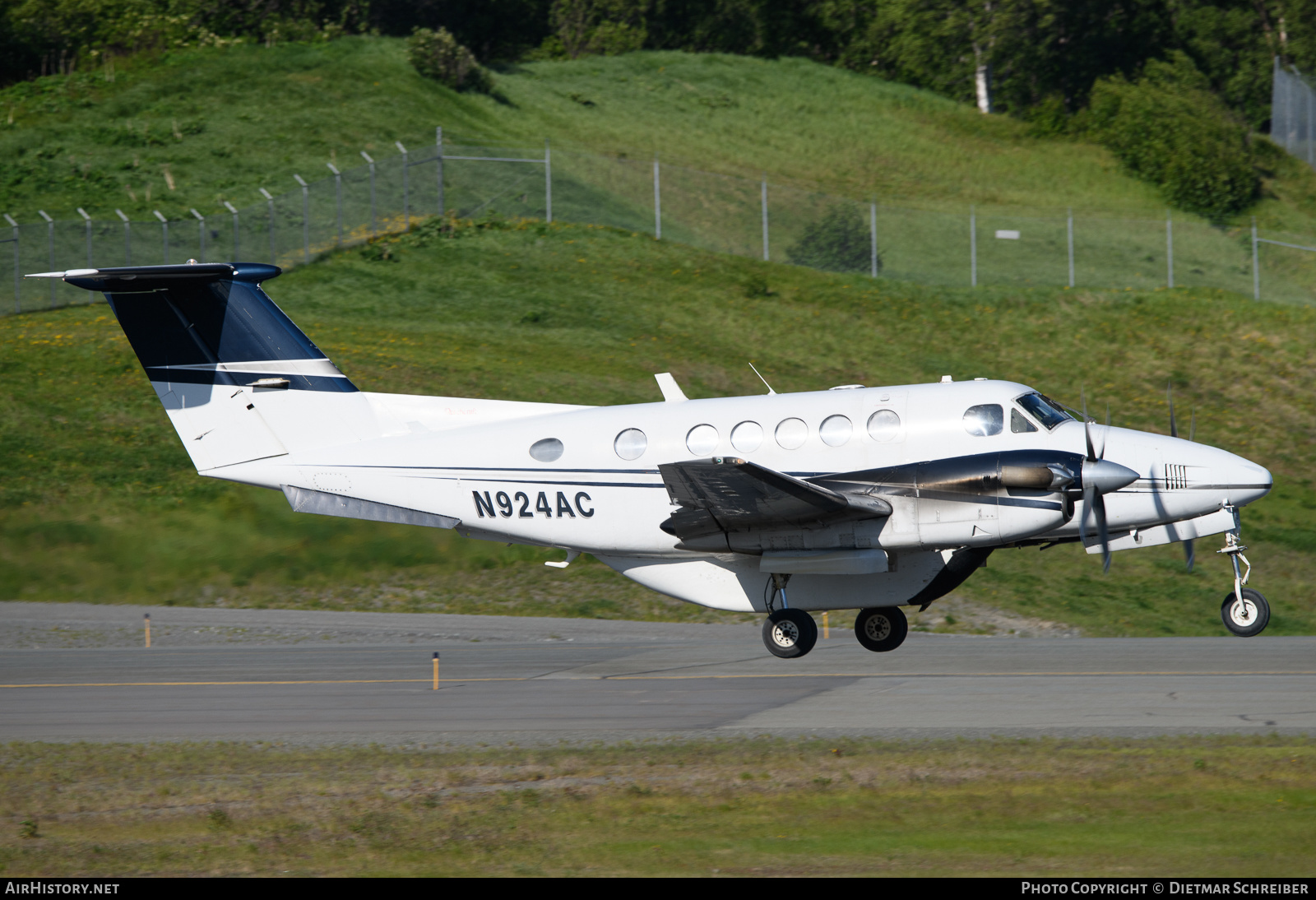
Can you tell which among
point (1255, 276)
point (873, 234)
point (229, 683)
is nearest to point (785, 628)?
point (229, 683)

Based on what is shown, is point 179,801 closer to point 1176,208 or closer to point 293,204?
point 293,204

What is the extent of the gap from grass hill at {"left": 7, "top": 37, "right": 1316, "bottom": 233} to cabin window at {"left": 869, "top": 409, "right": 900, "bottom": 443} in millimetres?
41849

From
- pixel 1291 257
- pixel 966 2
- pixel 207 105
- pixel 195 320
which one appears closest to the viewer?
pixel 195 320

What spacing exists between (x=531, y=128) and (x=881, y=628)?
5006 cm

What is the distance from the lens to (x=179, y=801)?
59.6 feet

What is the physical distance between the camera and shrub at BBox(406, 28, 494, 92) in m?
65.6

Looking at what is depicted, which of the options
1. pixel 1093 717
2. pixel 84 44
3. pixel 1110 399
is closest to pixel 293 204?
pixel 84 44

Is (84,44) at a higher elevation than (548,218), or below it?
higher

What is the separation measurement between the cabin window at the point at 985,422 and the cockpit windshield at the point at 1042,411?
13.6 inches

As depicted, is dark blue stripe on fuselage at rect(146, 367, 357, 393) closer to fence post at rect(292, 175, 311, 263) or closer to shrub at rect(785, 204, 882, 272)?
fence post at rect(292, 175, 311, 263)

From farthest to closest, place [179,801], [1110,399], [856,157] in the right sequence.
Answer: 1. [856,157]
2. [1110,399]
3. [179,801]

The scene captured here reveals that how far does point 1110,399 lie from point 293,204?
31364 millimetres

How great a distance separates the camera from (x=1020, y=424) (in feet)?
61.0

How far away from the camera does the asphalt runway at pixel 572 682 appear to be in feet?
72.8
